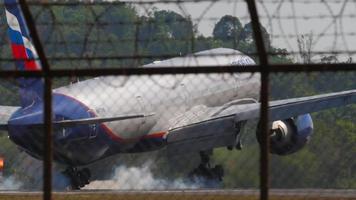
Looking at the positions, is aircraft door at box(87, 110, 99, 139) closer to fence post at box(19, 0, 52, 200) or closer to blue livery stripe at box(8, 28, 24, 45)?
blue livery stripe at box(8, 28, 24, 45)

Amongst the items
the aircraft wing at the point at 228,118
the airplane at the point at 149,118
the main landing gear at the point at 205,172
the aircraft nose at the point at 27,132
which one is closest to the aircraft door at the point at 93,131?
the airplane at the point at 149,118

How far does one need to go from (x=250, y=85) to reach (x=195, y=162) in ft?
15.5

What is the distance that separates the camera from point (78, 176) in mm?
38125

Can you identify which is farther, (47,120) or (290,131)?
(290,131)

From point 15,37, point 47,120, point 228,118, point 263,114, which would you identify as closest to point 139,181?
point 228,118

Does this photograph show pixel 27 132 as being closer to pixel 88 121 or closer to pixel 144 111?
pixel 88 121

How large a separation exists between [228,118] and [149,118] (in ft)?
8.74

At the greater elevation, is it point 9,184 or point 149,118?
point 149,118

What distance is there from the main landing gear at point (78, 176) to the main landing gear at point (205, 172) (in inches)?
148

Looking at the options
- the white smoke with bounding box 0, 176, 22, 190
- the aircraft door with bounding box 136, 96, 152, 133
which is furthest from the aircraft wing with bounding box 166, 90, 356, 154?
the white smoke with bounding box 0, 176, 22, 190

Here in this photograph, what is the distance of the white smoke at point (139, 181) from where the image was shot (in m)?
31.3

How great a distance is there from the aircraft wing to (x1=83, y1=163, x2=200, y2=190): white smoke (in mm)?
1324

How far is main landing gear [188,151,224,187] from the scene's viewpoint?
34.6m

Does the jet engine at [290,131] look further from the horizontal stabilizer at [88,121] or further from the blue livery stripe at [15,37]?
the blue livery stripe at [15,37]
